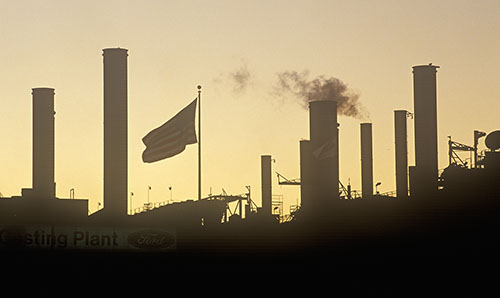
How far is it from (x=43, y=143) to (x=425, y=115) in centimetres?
4239

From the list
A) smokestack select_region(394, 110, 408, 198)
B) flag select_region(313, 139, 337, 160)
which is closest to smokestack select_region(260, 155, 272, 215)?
smokestack select_region(394, 110, 408, 198)

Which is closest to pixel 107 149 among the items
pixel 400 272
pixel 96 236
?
pixel 96 236

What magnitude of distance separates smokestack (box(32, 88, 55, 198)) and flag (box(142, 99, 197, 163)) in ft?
135

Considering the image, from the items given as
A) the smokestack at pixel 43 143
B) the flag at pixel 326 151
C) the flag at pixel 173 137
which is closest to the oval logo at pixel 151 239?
the flag at pixel 173 137

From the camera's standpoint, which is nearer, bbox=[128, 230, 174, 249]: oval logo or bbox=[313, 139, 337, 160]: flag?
bbox=[128, 230, 174, 249]: oval logo

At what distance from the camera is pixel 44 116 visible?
108m

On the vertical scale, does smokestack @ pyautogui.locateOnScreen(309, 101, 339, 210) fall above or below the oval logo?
above

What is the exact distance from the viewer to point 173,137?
220ft

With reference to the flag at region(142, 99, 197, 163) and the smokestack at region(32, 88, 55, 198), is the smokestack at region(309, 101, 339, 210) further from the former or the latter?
the flag at region(142, 99, 197, 163)

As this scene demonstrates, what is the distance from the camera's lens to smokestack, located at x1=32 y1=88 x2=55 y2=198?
106 m

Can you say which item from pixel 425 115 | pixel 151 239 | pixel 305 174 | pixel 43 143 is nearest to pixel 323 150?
pixel 305 174

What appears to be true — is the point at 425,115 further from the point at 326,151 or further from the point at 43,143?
the point at 43,143

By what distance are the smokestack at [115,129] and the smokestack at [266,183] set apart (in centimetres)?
4587

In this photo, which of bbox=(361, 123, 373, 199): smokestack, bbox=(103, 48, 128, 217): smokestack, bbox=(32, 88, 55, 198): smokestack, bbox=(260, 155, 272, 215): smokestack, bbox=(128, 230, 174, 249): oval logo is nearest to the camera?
bbox=(128, 230, 174, 249): oval logo
